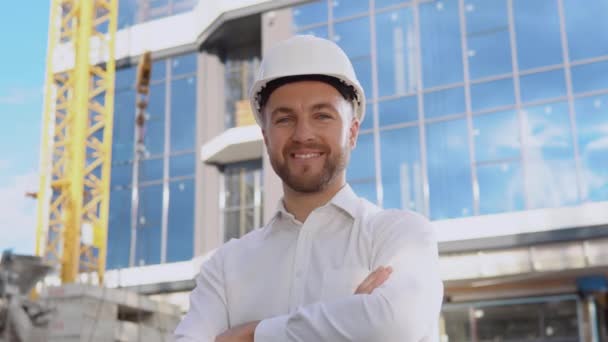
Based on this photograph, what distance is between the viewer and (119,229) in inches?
1373

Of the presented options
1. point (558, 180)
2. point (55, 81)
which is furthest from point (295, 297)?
point (55, 81)

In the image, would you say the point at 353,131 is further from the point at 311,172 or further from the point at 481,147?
the point at 481,147

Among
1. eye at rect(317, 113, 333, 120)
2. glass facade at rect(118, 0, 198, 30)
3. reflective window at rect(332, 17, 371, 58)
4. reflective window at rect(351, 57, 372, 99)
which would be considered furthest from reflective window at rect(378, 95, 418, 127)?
eye at rect(317, 113, 333, 120)

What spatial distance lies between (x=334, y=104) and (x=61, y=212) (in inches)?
1555

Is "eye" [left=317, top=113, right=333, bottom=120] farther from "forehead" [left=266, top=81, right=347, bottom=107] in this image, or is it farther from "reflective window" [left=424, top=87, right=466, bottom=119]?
"reflective window" [left=424, top=87, right=466, bottom=119]

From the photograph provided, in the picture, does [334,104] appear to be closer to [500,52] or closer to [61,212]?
[500,52]

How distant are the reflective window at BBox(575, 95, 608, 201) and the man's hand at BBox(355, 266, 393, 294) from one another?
22825mm

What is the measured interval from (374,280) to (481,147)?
2391 cm

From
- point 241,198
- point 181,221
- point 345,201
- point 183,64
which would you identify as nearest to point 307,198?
point 345,201

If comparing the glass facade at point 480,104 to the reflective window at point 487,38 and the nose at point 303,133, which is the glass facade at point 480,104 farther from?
the nose at point 303,133

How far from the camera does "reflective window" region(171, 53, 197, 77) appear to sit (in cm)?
3421

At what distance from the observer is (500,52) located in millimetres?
26578

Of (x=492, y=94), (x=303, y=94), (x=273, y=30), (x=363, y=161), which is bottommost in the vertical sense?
(x=303, y=94)

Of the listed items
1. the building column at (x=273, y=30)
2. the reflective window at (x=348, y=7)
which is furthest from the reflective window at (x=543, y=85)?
the building column at (x=273, y=30)
